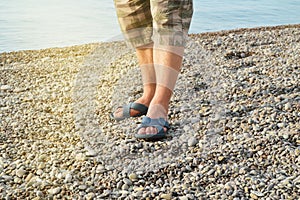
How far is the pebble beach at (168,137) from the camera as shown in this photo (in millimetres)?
2623

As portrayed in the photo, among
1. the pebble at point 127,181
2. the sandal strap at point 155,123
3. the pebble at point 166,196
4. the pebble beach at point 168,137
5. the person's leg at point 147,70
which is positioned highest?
the person's leg at point 147,70

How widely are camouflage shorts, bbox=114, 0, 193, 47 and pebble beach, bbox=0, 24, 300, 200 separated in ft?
2.31

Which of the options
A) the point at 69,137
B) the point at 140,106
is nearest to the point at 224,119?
the point at 140,106

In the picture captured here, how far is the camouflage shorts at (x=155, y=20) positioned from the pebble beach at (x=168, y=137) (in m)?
0.70

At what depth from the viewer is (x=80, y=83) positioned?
17.3 feet

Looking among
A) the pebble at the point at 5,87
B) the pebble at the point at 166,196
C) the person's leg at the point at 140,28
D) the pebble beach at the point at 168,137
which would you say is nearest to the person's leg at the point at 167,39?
the person's leg at the point at 140,28

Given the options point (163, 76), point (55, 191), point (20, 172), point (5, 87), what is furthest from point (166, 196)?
point (5, 87)

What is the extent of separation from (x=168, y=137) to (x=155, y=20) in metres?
0.85

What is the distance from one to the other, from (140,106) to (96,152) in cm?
61

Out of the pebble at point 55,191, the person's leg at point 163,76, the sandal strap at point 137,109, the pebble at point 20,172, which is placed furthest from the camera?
the sandal strap at point 137,109

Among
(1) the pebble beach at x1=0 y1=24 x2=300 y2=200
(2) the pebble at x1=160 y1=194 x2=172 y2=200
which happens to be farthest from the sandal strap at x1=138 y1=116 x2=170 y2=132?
(2) the pebble at x1=160 y1=194 x2=172 y2=200

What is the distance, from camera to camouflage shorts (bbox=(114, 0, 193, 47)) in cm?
294

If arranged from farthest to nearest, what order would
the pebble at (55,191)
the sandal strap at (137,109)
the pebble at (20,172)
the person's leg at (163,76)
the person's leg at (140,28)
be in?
the sandal strap at (137,109), the person's leg at (140,28), the person's leg at (163,76), the pebble at (20,172), the pebble at (55,191)

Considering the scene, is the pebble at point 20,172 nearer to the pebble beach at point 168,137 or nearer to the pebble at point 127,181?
the pebble beach at point 168,137
